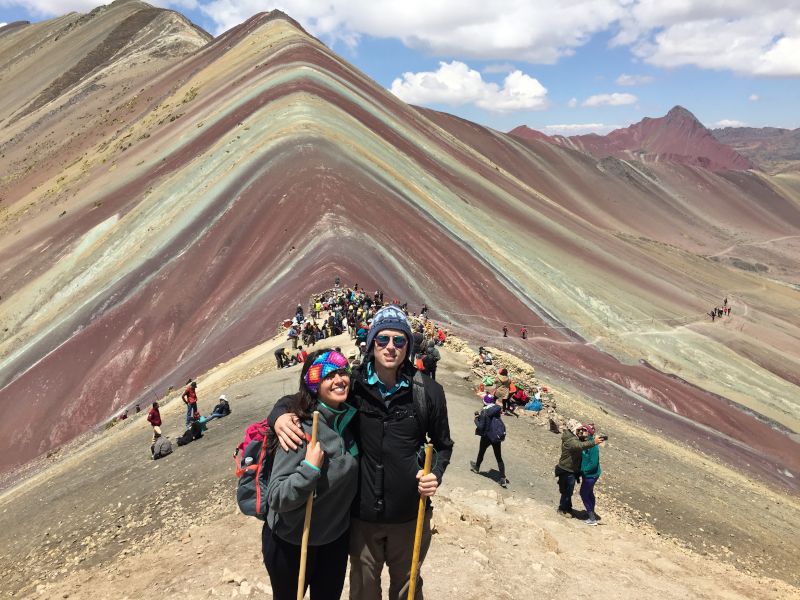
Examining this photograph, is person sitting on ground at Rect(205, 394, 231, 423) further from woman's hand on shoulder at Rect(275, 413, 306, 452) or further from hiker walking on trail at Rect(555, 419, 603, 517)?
woman's hand on shoulder at Rect(275, 413, 306, 452)

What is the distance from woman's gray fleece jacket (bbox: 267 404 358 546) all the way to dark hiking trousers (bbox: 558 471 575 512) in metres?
5.81

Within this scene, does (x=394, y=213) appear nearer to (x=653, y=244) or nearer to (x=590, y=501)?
Answer: (x=590, y=501)

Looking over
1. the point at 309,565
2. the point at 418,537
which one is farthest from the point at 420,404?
the point at 309,565

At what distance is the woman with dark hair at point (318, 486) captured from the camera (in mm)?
3535

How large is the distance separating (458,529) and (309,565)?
147 inches

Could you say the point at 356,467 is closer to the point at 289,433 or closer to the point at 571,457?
the point at 289,433

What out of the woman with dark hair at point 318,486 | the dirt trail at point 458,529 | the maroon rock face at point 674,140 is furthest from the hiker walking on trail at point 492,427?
the maroon rock face at point 674,140

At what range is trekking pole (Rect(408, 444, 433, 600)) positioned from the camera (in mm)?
3992

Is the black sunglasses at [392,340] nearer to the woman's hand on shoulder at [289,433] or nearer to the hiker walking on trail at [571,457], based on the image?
the woman's hand on shoulder at [289,433]

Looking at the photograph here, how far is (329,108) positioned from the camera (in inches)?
1689

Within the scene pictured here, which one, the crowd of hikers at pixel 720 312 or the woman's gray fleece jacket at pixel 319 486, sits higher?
the woman's gray fleece jacket at pixel 319 486

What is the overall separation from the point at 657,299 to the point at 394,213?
76.6 feet

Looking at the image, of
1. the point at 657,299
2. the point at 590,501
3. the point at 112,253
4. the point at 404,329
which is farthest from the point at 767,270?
the point at 404,329

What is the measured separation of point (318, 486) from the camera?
3.65 m
